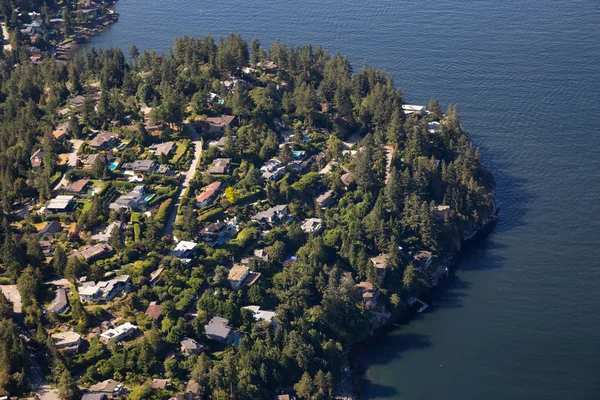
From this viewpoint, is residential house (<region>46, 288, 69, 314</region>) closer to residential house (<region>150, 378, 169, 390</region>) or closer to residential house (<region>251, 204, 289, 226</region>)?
residential house (<region>150, 378, 169, 390</region>)

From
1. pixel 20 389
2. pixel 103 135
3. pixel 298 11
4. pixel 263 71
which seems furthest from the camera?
pixel 298 11

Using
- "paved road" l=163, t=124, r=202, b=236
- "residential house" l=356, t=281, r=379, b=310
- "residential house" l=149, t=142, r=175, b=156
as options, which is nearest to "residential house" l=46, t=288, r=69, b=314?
"paved road" l=163, t=124, r=202, b=236

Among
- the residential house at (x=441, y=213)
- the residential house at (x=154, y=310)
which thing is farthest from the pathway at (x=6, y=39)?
the residential house at (x=441, y=213)

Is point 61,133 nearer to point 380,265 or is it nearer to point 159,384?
point 380,265

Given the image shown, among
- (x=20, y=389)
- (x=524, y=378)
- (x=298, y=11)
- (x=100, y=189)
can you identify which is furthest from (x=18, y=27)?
(x=524, y=378)

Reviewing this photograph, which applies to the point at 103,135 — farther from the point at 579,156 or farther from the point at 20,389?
the point at 579,156

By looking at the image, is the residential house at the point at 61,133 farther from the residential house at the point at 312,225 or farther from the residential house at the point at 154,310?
the residential house at the point at 154,310
